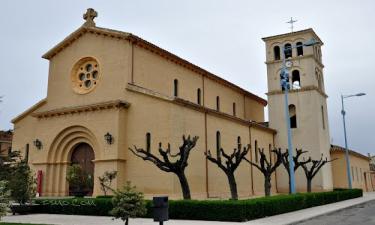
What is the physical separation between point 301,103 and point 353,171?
13.7m

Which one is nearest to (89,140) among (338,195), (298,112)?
(338,195)

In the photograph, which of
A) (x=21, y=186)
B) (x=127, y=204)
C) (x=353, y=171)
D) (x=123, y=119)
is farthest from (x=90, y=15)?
(x=353, y=171)

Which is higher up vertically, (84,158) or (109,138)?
(109,138)

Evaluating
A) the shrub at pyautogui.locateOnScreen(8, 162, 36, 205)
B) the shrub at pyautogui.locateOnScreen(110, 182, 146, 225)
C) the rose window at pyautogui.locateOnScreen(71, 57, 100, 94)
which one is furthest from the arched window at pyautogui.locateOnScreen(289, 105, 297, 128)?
the shrub at pyautogui.locateOnScreen(110, 182, 146, 225)

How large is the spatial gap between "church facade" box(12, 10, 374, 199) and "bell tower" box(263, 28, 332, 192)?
564 cm

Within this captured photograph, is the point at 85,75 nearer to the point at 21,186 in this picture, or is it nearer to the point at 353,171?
the point at 21,186

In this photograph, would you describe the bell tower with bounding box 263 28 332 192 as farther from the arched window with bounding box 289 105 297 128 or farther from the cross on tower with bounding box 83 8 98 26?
the cross on tower with bounding box 83 8 98 26

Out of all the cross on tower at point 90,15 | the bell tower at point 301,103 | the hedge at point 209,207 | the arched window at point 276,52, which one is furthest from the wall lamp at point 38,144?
→ the arched window at point 276,52

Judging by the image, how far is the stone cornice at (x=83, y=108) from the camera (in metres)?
25.0

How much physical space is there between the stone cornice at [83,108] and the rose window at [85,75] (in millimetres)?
1579

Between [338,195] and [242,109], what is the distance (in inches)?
552

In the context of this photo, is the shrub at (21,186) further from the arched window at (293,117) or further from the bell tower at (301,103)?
the arched window at (293,117)

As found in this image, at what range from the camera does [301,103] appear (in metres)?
39.9

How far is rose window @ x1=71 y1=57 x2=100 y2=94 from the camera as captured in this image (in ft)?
91.5
